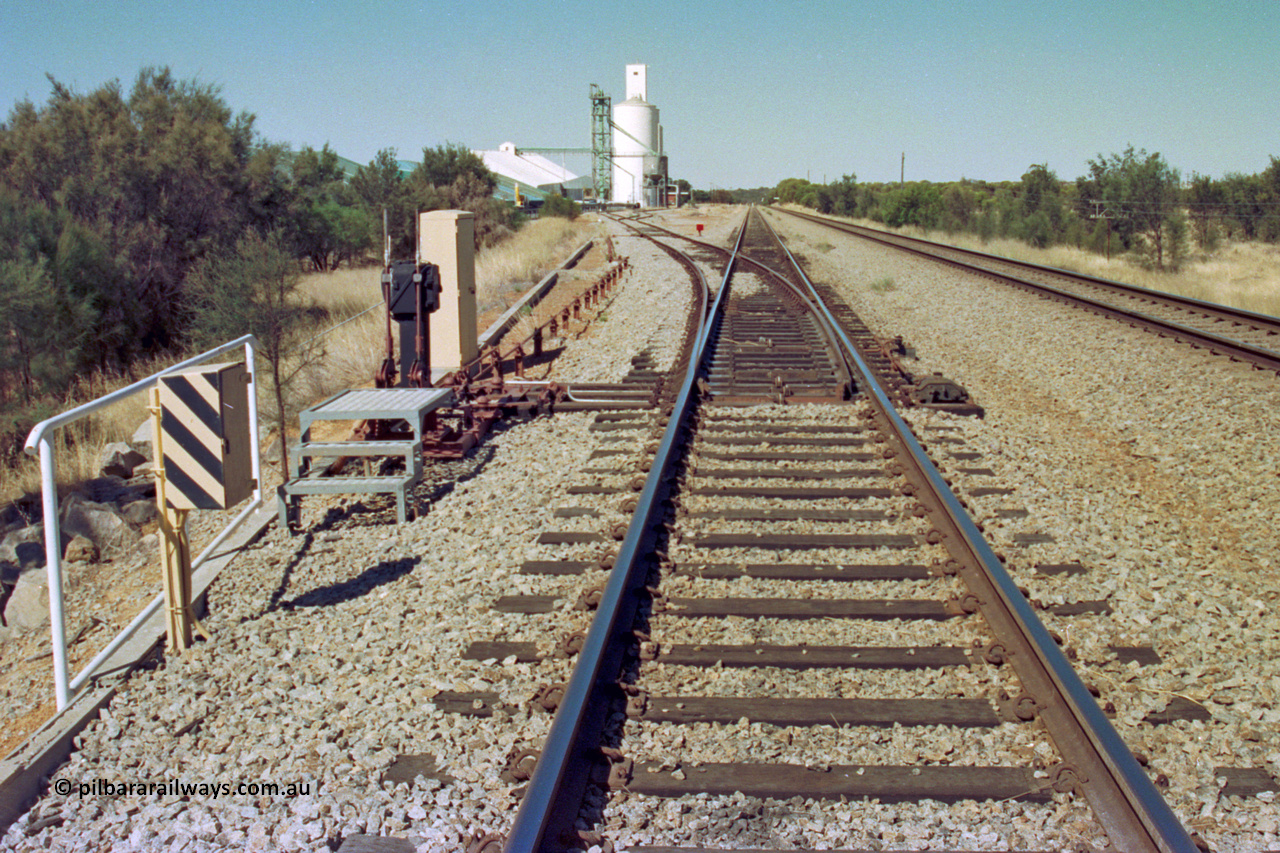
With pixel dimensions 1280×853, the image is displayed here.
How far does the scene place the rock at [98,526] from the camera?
6.59 metres

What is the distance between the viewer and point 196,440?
4430 millimetres

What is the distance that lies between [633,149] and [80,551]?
8578 centimetres

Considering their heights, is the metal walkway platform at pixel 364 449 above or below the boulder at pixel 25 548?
above

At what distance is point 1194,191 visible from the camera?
41219 millimetres

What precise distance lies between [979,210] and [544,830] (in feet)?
155

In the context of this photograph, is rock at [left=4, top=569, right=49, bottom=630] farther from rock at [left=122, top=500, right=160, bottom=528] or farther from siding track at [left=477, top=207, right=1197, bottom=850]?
siding track at [left=477, top=207, right=1197, bottom=850]

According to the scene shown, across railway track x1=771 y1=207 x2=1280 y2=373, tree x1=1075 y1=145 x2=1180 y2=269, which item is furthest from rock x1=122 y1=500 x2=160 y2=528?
tree x1=1075 y1=145 x2=1180 y2=269

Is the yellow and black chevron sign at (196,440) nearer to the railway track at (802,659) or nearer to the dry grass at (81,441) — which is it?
the railway track at (802,659)

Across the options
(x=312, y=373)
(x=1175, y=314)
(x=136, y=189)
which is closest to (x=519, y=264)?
(x=136, y=189)

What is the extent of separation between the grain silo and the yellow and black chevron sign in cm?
8229

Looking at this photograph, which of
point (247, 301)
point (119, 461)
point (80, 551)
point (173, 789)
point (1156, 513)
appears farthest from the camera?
point (247, 301)

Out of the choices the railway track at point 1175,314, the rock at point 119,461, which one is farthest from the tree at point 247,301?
the railway track at point 1175,314

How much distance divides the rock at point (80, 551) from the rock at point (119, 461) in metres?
2.89

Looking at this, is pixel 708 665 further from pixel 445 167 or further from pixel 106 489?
pixel 445 167
